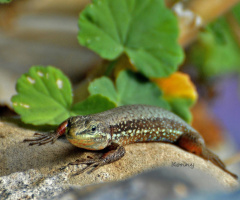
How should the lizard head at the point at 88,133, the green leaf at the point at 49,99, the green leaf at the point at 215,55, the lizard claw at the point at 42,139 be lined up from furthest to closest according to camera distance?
1. the green leaf at the point at 215,55
2. the green leaf at the point at 49,99
3. the lizard claw at the point at 42,139
4. the lizard head at the point at 88,133

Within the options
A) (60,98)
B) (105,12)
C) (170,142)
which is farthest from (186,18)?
(60,98)

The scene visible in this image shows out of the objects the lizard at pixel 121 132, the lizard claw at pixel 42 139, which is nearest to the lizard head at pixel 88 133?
the lizard at pixel 121 132

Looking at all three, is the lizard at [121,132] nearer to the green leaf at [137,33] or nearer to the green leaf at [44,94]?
the green leaf at [44,94]

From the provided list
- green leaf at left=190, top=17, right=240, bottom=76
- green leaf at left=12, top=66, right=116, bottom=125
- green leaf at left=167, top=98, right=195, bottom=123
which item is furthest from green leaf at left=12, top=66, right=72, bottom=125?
green leaf at left=190, top=17, right=240, bottom=76

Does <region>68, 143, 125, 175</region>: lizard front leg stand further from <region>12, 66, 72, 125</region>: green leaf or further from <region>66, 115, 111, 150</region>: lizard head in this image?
<region>12, 66, 72, 125</region>: green leaf

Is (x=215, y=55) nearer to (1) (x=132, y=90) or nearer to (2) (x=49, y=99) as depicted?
(1) (x=132, y=90)

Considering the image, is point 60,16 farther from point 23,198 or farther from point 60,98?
point 23,198
